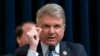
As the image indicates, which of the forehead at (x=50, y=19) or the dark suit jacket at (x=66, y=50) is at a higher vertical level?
the forehead at (x=50, y=19)

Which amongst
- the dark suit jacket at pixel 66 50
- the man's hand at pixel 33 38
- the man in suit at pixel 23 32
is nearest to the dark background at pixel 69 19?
the man in suit at pixel 23 32

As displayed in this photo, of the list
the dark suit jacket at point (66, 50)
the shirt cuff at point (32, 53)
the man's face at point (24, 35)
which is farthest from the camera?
the man's face at point (24, 35)

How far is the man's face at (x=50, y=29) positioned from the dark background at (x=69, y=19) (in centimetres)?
36

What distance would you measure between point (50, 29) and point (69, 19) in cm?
45

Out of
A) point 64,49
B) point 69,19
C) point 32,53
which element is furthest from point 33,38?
point 69,19

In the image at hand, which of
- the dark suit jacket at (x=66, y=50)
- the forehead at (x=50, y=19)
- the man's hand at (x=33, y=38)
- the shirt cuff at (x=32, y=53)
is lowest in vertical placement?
the dark suit jacket at (x=66, y=50)

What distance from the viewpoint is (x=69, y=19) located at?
1.96 metres

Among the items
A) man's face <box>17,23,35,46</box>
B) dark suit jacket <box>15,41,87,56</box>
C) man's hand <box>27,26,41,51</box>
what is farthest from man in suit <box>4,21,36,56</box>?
man's hand <box>27,26,41,51</box>

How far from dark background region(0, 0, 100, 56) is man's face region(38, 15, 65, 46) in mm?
356

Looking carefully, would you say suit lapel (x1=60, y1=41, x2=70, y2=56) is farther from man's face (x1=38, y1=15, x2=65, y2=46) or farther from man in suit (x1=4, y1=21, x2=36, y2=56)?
man in suit (x1=4, y1=21, x2=36, y2=56)

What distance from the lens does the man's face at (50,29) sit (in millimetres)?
1525

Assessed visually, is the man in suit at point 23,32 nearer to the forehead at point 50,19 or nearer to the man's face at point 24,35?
the man's face at point 24,35

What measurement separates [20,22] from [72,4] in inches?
16.3
